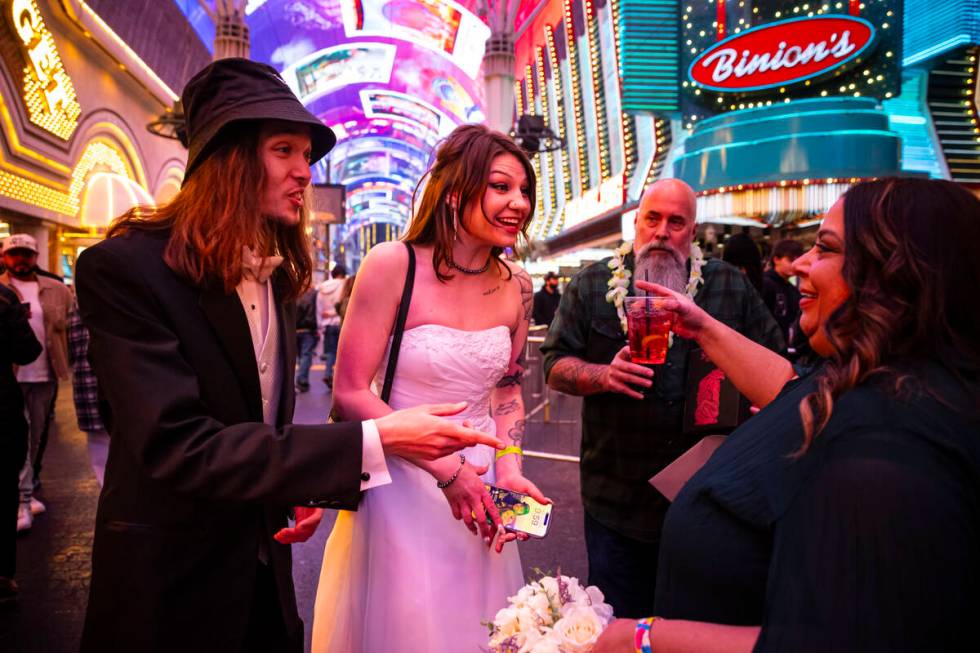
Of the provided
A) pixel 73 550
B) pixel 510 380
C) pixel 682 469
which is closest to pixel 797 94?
pixel 510 380

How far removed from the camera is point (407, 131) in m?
38.1

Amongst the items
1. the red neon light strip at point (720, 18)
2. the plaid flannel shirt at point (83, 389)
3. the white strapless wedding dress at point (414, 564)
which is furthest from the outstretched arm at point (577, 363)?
the red neon light strip at point (720, 18)

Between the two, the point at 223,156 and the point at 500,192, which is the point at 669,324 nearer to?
the point at 500,192

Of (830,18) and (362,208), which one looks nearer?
(830,18)

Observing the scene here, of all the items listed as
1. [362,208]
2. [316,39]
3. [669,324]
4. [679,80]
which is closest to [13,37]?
[679,80]

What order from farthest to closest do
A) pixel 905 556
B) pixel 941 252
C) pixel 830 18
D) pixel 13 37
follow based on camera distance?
pixel 830 18 → pixel 13 37 → pixel 941 252 → pixel 905 556

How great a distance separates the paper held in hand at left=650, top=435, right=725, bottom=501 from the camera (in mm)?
1739

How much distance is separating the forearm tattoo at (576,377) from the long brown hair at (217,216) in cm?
127

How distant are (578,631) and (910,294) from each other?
2.57 feet

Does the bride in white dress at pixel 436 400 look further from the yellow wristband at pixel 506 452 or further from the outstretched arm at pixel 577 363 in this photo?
the outstretched arm at pixel 577 363

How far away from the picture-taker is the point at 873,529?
34.5 inches

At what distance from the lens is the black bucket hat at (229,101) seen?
63.0 inches

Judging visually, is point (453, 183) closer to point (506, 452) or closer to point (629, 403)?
point (506, 452)

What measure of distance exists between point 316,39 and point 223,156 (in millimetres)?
26972
